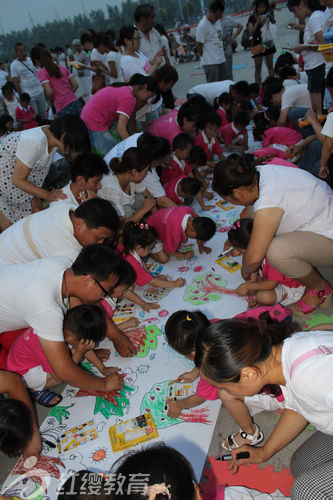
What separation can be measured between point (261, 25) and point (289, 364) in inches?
244

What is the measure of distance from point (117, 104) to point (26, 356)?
8.04 feet

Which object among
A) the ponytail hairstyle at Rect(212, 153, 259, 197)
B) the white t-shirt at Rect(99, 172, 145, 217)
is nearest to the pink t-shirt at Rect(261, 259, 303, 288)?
the ponytail hairstyle at Rect(212, 153, 259, 197)

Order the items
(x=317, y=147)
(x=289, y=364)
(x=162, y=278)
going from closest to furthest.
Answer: (x=289, y=364) → (x=162, y=278) → (x=317, y=147)

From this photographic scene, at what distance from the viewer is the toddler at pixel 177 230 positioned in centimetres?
255

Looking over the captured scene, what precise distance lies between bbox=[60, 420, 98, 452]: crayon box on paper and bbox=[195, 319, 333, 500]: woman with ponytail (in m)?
0.81

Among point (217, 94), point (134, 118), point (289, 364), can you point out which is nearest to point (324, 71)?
point (217, 94)

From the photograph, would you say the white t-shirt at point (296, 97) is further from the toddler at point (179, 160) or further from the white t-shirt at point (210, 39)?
the white t-shirt at point (210, 39)

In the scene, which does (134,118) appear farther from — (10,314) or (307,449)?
(307,449)

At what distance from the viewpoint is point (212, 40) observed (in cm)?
510

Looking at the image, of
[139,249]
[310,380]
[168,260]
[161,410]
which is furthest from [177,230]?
[310,380]

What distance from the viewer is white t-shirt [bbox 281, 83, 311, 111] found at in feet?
12.2

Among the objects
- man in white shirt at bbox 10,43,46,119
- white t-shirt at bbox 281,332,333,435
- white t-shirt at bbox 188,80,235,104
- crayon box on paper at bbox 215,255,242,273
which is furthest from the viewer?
man in white shirt at bbox 10,43,46,119

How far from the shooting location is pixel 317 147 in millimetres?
2906

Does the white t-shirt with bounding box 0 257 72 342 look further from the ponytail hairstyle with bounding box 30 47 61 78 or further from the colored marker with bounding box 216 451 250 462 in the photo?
the ponytail hairstyle with bounding box 30 47 61 78
